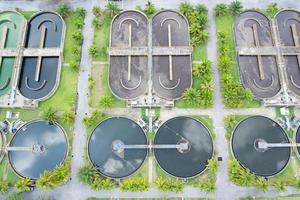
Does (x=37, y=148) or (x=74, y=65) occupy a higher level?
(x=74, y=65)

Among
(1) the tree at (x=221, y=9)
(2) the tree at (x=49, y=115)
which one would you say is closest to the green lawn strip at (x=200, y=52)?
(1) the tree at (x=221, y=9)

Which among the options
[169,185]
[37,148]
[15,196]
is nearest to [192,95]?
[169,185]

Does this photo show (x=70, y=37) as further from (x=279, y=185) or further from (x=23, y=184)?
(x=279, y=185)

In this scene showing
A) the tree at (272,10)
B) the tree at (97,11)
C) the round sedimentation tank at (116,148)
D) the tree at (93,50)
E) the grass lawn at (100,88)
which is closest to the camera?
the round sedimentation tank at (116,148)

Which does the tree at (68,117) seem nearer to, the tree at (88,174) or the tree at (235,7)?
the tree at (88,174)

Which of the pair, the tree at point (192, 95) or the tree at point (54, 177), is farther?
the tree at point (192, 95)

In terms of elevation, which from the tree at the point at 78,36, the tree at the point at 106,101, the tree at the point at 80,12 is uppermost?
the tree at the point at 80,12

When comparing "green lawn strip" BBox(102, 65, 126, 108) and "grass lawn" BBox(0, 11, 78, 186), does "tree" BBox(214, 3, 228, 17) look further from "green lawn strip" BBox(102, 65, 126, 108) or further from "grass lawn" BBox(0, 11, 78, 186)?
"grass lawn" BBox(0, 11, 78, 186)
